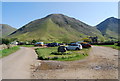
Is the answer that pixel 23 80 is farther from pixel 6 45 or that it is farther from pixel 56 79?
pixel 6 45

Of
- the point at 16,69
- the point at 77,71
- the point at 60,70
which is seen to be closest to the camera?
the point at 77,71

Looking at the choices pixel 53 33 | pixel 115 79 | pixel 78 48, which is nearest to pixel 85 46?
pixel 78 48

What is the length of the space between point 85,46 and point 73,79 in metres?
29.6

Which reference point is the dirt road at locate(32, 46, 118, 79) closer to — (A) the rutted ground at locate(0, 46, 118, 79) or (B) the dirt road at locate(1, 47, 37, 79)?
(A) the rutted ground at locate(0, 46, 118, 79)

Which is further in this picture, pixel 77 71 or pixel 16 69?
pixel 16 69

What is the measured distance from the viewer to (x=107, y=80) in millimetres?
9125

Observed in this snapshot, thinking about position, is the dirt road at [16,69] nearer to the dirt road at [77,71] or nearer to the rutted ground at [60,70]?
the rutted ground at [60,70]

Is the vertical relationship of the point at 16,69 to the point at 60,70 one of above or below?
above

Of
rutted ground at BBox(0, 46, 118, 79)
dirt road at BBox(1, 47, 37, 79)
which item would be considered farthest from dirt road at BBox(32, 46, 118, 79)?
dirt road at BBox(1, 47, 37, 79)

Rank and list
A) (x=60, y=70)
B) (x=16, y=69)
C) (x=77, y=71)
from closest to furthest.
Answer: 1. (x=77, y=71)
2. (x=60, y=70)
3. (x=16, y=69)

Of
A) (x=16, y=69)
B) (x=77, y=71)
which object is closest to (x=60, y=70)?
(x=77, y=71)

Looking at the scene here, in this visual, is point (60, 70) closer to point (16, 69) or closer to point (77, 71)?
point (77, 71)

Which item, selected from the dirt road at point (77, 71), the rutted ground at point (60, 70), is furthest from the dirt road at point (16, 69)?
the dirt road at point (77, 71)

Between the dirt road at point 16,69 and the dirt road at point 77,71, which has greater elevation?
the dirt road at point 16,69
